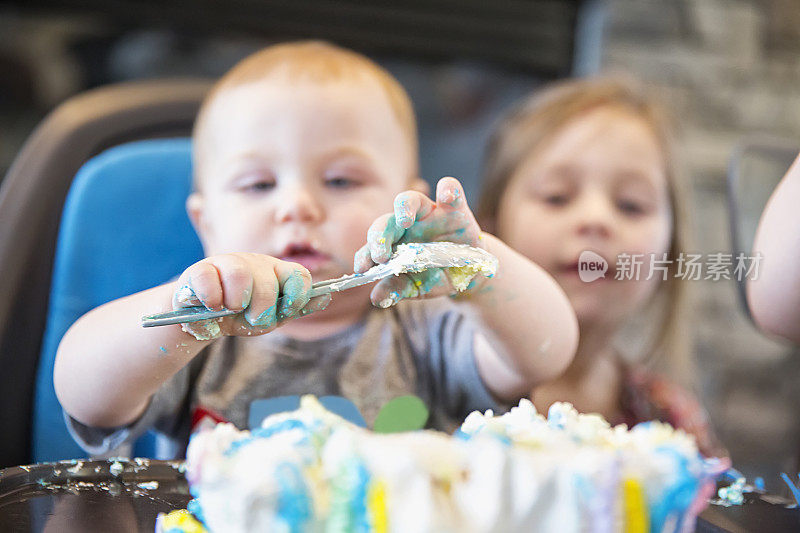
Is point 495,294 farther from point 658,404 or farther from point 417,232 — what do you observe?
point 658,404

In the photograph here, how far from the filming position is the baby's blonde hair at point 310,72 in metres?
0.64

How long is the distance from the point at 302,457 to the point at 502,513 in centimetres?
8

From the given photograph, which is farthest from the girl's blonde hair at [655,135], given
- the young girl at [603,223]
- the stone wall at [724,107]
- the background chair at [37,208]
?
the stone wall at [724,107]

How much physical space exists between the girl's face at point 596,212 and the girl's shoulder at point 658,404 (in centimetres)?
8

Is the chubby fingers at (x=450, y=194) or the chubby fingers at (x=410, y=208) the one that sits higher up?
the chubby fingers at (x=450, y=194)

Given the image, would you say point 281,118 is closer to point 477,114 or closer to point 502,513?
point 502,513

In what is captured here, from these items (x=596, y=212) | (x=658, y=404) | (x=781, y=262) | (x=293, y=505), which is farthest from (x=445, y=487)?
(x=658, y=404)

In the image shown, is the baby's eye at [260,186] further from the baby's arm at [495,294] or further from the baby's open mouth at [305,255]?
the baby's arm at [495,294]

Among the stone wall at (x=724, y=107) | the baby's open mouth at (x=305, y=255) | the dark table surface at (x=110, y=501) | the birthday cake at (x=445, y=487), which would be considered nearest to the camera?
the birthday cake at (x=445, y=487)

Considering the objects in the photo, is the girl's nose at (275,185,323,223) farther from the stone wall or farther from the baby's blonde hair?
the stone wall

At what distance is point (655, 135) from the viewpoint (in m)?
0.80

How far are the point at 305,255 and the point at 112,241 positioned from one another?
0.28 m

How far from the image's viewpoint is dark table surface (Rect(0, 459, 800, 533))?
39cm

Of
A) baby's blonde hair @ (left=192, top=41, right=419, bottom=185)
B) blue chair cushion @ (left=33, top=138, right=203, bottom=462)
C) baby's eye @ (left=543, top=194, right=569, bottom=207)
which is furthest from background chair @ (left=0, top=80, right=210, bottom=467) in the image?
baby's eye @ (left=543, top=194, right=569, bottom=207)
